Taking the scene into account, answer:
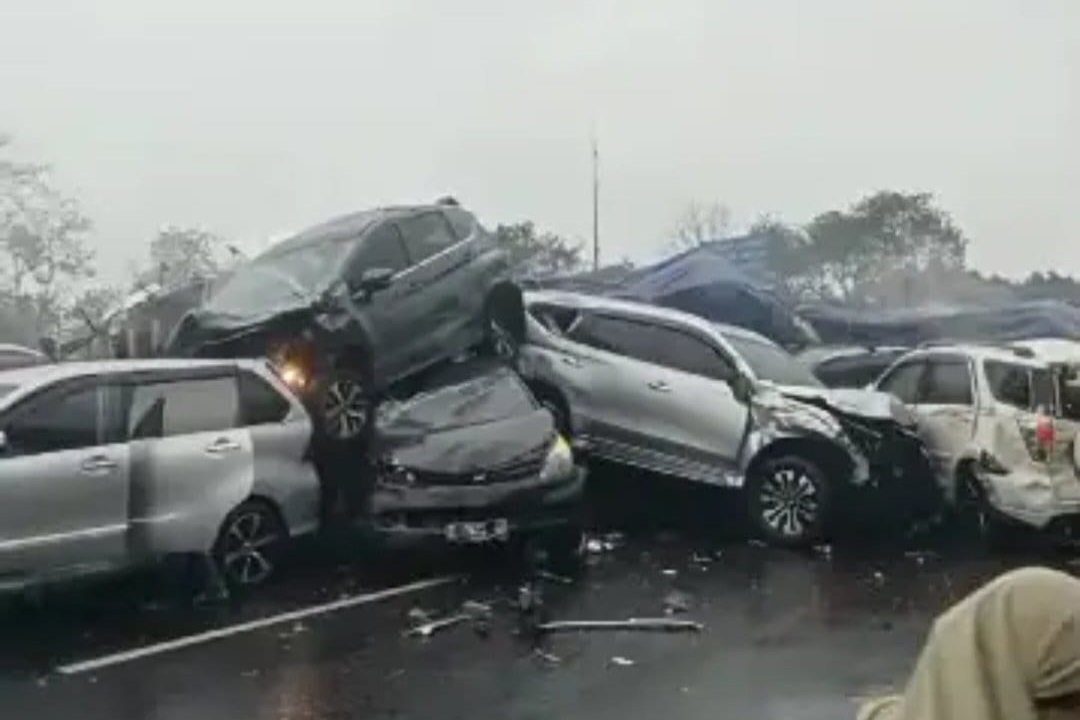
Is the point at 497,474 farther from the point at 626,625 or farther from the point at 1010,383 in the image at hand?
the point at 1010,383

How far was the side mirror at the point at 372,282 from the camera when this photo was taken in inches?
526

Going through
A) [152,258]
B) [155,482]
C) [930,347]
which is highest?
[152,258]

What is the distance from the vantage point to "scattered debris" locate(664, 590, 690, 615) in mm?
10984

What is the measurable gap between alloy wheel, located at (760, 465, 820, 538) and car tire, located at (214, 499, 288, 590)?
4.44 m

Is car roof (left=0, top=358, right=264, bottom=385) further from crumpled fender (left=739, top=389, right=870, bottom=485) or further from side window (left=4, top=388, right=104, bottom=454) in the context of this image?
crumpled fender (left=739, top=389, right=870, bottom=485)

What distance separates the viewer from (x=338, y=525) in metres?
12.3

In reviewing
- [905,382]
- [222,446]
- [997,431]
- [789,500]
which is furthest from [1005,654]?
[905,382]

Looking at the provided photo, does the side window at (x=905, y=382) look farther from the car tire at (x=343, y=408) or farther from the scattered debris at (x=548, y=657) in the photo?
the scattered debris at (x=548, y=657)

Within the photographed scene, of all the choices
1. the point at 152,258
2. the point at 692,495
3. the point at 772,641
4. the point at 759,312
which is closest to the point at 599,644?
the point at 772,641

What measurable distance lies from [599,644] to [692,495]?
15.5 feet

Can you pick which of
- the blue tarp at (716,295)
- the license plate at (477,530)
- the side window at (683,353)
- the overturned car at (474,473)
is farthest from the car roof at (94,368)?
the blue tarp at (716,295)

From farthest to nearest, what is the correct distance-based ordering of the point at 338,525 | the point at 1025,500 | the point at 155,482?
the point at 1025,500, the point at 338,525, the point at 155,482

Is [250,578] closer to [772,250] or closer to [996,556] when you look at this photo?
[996,556]

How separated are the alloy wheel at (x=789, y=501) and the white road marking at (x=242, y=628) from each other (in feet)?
10.7
